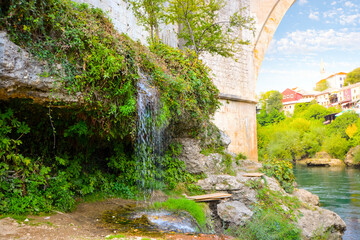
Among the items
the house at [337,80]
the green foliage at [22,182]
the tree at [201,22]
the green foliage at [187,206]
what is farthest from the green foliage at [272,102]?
the green foliage at [22,182]

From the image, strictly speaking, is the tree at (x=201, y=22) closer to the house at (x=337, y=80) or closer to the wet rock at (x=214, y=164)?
the wet rock at (x=214, y=164)

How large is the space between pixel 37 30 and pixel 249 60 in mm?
10771

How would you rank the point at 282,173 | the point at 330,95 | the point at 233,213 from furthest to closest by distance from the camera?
the point at 330,95 < the point at 282,173 < the point at 233,213

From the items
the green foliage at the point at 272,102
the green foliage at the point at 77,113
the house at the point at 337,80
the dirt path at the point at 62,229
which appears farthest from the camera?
the house at the point at 337,80

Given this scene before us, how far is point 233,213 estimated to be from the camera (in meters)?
5.00

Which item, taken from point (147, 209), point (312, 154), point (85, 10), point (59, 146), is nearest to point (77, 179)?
point (59, 146)

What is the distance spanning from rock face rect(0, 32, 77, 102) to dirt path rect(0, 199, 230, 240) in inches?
57.0

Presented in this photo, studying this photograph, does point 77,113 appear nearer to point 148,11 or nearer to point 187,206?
point 187,206

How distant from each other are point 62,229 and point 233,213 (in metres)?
2.70

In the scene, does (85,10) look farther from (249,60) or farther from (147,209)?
(249,60)

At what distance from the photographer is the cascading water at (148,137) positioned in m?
4.85

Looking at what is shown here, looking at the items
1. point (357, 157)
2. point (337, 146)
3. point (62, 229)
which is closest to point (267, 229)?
point (62, 229)

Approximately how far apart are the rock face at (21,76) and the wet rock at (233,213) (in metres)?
3.01

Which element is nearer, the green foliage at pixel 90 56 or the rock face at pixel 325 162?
the green foliage at pixel 90 56
